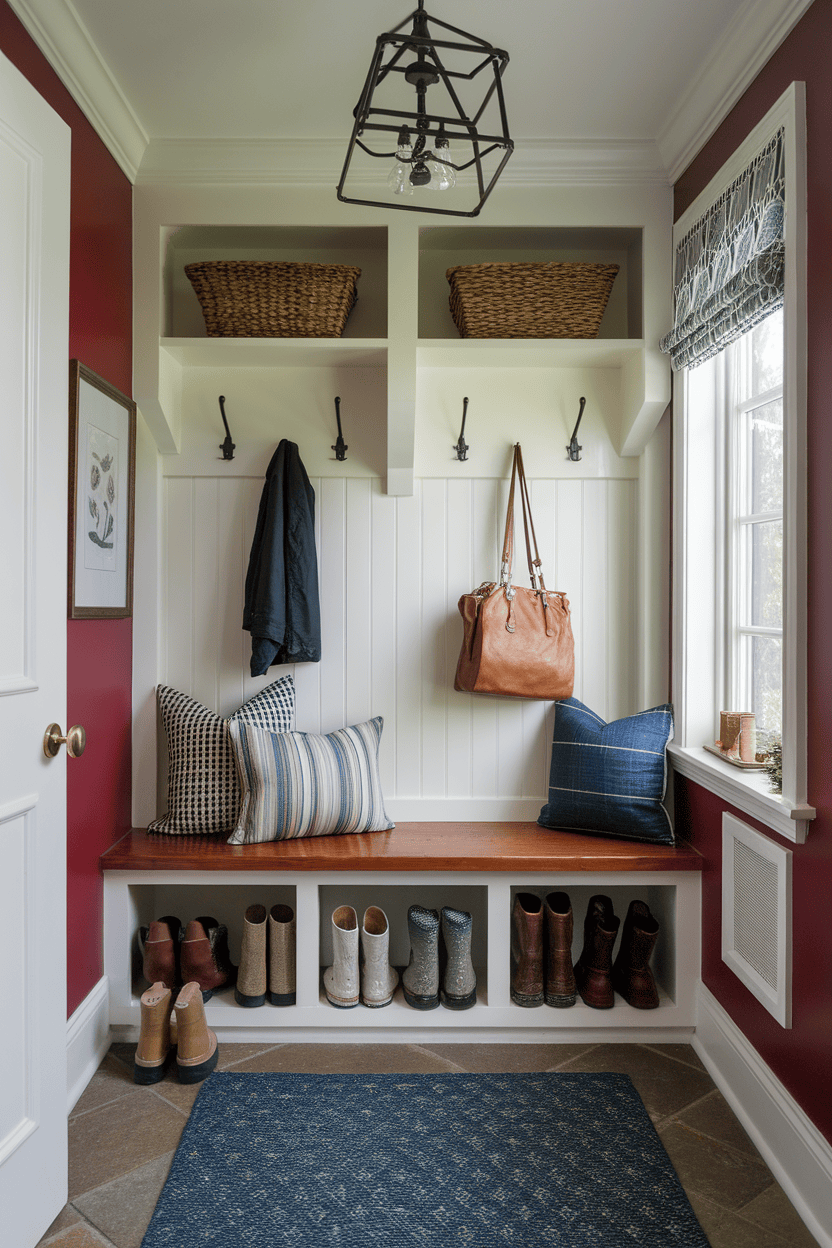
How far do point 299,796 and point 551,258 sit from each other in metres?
1.87

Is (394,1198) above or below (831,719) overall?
below

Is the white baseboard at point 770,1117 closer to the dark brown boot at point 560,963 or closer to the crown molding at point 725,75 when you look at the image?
the dark brown boot at point 560,963

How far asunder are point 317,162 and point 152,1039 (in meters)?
2.42

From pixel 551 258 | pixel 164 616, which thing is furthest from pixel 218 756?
pixel 551 258

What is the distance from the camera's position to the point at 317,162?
236cm

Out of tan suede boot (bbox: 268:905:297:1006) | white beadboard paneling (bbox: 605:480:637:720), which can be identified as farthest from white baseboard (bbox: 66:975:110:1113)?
white beadboard paneling (bbox: 605:480:637:720)

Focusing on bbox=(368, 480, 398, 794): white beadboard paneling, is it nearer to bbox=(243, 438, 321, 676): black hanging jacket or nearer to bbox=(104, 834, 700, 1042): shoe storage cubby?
bbox=(243, 438, 321, 676): black hanging jacket

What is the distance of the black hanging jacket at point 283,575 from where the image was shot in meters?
2.40

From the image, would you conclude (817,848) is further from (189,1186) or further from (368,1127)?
(189,1186)

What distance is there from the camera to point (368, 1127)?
73.0 inches

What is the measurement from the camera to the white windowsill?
1.64m

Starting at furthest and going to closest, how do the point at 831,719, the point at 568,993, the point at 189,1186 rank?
the point at 568,993 < the point at 189,1186 < the point at 831,719

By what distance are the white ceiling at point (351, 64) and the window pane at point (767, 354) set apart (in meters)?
0.54

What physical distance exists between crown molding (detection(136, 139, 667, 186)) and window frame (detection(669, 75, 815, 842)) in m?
0.24
